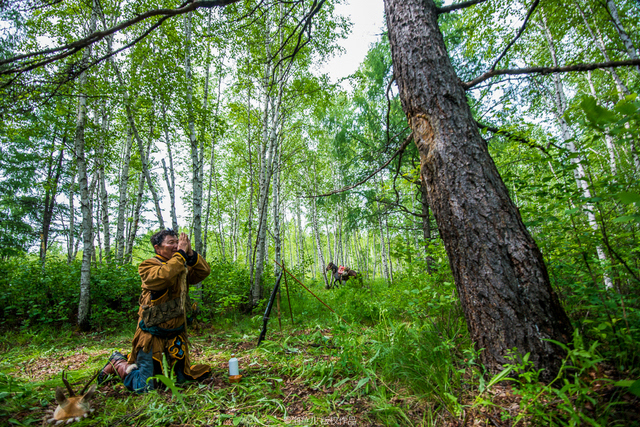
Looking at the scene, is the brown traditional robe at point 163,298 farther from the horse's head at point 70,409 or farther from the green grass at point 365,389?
the horse's head at point 70,409

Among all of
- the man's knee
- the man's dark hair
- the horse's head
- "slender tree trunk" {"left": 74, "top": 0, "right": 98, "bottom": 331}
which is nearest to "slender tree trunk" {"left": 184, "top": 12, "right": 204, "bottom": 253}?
"slender tree trunk" {"left": 74, "top": 0, "right": 98, "bottom": 331}

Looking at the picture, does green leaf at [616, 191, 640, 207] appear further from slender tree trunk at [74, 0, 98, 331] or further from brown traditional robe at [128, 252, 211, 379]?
slender tree trunk at [74, 0, 98, 331]

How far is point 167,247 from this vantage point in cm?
273

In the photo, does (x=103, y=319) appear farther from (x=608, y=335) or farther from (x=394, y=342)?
(x=608, y=335)

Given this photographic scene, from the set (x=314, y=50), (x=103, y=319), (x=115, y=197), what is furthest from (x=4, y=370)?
(x=115, y=197)

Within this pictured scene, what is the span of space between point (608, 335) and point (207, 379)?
3.17 meters

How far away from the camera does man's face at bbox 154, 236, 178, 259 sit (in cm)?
272

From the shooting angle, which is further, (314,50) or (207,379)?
(314,50)

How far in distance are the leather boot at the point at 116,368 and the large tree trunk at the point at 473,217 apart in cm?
310

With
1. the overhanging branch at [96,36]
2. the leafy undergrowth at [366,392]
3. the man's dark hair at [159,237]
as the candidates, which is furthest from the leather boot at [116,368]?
the overhanging branch at [96,36]

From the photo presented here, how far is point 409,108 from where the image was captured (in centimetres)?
192

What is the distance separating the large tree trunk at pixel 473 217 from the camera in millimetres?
1428

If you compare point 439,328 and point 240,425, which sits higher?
point 439,328

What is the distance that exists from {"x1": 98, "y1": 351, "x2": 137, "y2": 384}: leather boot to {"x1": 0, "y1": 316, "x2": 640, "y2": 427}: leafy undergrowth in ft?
0.34
